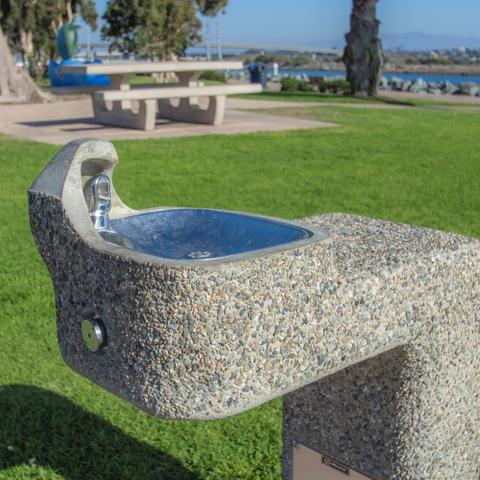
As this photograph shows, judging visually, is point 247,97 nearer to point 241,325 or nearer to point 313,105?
point 313,105

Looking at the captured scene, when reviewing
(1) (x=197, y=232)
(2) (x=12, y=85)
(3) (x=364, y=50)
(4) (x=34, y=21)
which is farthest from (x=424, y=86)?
(4) (x=34, y=21)

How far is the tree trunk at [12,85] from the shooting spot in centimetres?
1814

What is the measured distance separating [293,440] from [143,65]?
10157mm

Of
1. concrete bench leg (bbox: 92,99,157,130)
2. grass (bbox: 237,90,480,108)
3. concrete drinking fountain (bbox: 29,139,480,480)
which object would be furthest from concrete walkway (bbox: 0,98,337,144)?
concrete drinking fountain (bbox: 29,139,480,480)

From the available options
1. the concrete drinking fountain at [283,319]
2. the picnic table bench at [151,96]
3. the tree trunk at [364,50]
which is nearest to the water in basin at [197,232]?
the concrete drinking fountain at [283,319]

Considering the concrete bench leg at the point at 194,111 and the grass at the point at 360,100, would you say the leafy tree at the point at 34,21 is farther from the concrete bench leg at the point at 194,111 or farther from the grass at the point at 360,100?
the concrete bench leg at the point at 194,111

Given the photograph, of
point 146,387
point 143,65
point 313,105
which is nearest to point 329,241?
point 146,387

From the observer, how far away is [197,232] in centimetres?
242

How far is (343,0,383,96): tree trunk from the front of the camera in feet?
64.7

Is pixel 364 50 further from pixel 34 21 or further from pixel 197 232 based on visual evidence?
pixel 34 21

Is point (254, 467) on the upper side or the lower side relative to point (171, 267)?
lower

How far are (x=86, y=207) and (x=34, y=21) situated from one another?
168ft

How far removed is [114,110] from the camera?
41.5 ft

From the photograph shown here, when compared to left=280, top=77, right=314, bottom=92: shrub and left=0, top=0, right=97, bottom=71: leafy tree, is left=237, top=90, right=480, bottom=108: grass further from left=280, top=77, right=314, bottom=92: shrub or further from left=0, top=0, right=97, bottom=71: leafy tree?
left=0, top=0, right=97, bottom=71: leafy tree
